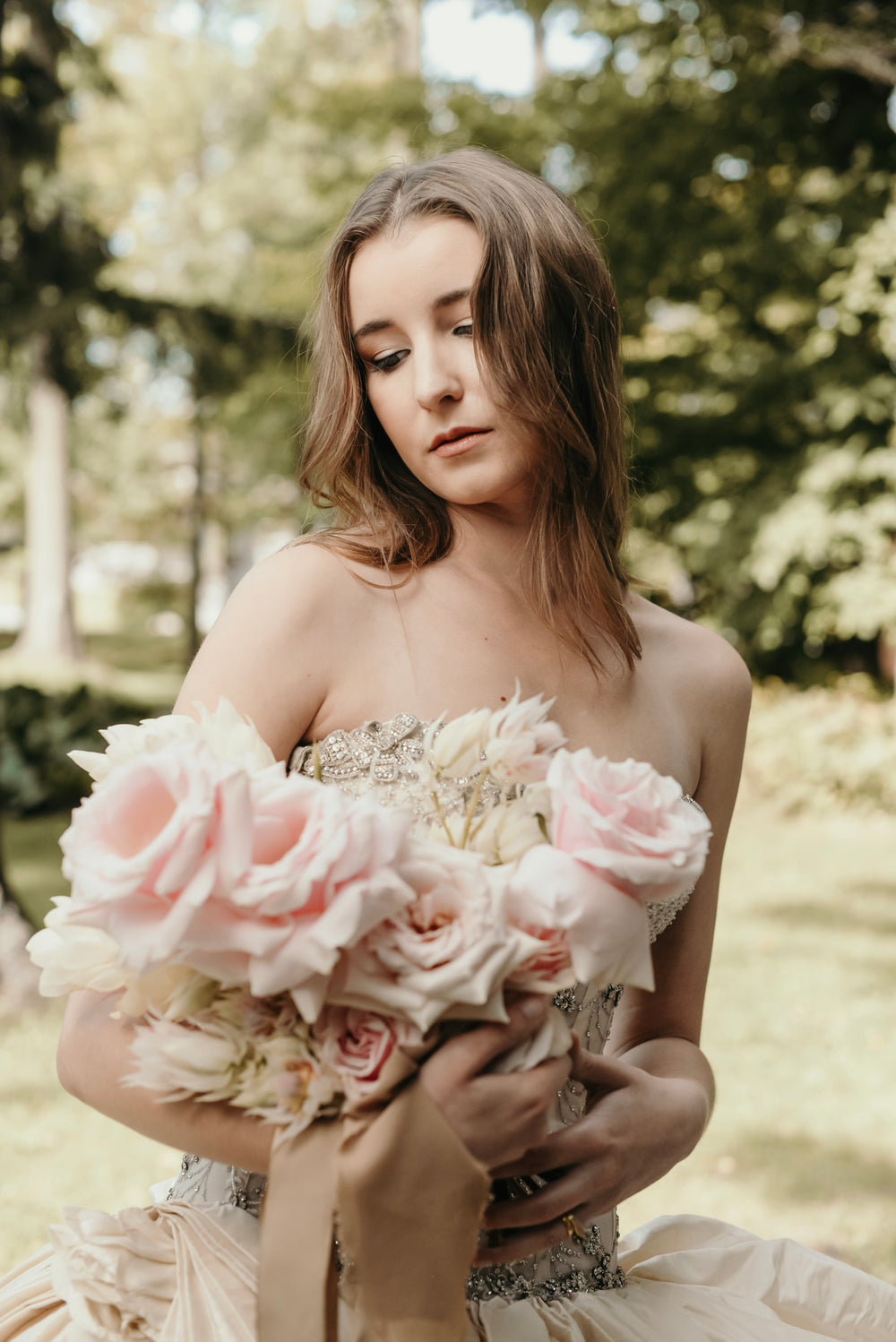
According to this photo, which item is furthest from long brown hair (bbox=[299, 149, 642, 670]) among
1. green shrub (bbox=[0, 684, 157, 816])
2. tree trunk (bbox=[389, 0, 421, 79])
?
tree trunk (bbox=[389, 0, 421, 79])

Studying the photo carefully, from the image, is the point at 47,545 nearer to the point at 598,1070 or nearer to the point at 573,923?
the point at 598,1070

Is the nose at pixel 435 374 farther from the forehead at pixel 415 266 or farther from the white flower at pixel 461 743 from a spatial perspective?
the white flower at pixel 461 743

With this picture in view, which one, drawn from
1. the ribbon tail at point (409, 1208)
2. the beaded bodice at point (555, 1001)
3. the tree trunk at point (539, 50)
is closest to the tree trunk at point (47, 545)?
the tree trunk at point (539, 50)

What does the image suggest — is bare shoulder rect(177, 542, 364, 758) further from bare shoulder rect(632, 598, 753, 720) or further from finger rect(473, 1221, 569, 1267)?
finger rect(473, 1221, 569, 1267)

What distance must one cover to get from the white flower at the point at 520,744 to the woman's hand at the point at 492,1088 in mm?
240

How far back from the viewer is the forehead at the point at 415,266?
1.78 m

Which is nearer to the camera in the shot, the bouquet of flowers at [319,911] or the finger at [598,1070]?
the bouquet of flowers at [319,911]

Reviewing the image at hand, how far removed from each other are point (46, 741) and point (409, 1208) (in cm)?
1280

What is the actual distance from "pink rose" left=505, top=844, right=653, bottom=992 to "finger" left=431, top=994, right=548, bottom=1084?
0.11 feet

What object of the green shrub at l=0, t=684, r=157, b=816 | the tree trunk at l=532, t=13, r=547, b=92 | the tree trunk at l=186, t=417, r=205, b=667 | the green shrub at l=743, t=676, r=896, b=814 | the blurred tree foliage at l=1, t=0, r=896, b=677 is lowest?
the tree trunk at l=186, t=417, r=205, b=667

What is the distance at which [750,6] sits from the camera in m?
11.3

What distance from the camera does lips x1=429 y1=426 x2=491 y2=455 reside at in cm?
183

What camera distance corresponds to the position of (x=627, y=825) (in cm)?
116

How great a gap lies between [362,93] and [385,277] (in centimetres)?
1439
